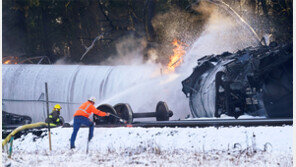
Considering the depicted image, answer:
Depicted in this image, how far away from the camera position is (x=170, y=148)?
11633 millimetres

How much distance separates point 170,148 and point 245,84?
5469 millimetres

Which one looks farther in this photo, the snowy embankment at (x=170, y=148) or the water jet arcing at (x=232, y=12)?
the water jet arcing at (x=232, y=12)

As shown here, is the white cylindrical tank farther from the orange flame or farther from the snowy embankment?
the snowy embankment

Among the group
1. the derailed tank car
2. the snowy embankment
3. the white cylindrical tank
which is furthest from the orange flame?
the snowy embankment

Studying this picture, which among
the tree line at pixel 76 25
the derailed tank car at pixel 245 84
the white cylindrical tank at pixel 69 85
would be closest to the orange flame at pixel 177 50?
the tree line at pixel 76 25

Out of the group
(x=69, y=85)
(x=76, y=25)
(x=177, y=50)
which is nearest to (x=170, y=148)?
(x=69, y=85)

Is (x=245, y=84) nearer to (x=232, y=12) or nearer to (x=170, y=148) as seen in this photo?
(x=170, y=148)

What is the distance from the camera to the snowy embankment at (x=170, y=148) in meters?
9.41

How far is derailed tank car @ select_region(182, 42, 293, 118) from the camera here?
15.3 metres

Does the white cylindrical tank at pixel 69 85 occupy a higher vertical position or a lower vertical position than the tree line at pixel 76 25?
lower

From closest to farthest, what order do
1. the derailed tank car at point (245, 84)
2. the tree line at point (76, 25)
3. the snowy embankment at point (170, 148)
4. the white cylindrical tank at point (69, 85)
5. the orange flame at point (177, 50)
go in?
A: the snowy embankment at point (170, 148)
the derailed tank car at point (245, 84)
the white cylindrical tank at point (69, 85)
the orange flame at point (177, 50)
the tree line at point (76, 25)

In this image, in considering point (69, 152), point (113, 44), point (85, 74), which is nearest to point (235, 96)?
point (69, 152)

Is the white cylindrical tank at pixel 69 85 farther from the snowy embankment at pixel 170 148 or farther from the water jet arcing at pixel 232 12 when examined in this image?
the snowy embankment at pixel 170 148

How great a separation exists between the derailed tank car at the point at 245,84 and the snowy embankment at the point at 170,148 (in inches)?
158
